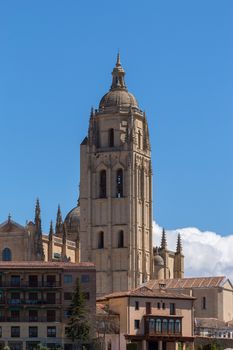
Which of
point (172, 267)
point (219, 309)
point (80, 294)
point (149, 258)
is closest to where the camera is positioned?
point (80, 294)

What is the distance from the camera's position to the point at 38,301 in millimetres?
102438

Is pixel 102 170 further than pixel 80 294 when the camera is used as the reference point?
Yes

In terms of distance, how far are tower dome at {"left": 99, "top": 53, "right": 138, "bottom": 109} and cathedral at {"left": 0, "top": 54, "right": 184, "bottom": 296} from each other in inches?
4.3

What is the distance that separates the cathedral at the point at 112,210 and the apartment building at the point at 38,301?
110 feet

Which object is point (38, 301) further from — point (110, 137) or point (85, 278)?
point (110, 137)

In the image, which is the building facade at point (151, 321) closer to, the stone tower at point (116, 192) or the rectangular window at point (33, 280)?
the rectangular window at point (33, 280)

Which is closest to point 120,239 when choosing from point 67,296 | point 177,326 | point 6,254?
point 6,254

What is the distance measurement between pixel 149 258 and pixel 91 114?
55.6 feet

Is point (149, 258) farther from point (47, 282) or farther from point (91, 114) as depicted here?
point (47, 282)

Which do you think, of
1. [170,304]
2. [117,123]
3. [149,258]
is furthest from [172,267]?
[170,304]

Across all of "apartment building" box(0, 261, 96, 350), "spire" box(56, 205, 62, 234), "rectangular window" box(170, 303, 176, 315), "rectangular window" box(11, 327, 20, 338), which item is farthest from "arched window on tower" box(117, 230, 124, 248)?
"rectangular window" box(11, 327, 20, 338)

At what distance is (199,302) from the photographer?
133750mm

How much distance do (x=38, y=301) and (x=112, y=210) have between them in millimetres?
40521

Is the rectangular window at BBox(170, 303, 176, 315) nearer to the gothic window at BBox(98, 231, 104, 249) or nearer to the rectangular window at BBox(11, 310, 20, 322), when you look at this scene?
the rectangular window at BBox(11, 310, 20, 322)
